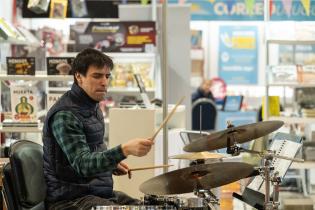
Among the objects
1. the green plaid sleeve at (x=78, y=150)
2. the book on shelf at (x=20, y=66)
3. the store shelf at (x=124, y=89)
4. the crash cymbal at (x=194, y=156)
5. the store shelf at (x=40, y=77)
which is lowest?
the crash cymbal at (x=194, y=156)

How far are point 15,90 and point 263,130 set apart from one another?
2570mm

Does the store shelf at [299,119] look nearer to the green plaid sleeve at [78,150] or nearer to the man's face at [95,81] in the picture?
the man's face at [95,81]

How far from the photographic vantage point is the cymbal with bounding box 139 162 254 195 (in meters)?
2.96

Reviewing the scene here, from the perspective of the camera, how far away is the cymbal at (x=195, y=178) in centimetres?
296

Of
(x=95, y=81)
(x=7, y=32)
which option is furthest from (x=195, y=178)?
(x=7, y=32)

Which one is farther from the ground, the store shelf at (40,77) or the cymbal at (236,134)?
the store shelf at (40,77)

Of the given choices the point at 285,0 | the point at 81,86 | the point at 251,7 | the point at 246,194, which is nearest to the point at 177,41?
the point at 285,0

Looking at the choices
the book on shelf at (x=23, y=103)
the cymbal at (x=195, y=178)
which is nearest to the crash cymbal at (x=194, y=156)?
the cymbal at (x=195, y=178)

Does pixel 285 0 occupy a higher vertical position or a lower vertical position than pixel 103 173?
higher

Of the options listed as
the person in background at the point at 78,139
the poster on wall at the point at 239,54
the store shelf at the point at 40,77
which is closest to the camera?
the person in background at the point at 78,139

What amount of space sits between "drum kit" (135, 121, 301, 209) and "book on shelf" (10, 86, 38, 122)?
2282 millimetres

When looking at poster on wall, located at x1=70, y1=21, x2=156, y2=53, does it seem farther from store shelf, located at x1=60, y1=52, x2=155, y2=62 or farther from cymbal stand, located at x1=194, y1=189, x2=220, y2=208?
cymbal stand, located at x1=194, y1=189, x2=220, y2=208

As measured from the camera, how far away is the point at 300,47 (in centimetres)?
995

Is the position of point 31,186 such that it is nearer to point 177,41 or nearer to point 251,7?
point 177,41
